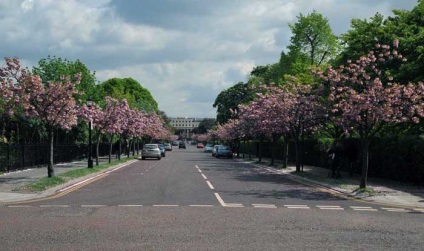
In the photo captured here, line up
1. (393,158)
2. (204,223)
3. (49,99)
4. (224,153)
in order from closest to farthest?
(204,223) < (49,99) < (393,158) < (224,153)

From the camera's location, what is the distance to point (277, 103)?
2956cm

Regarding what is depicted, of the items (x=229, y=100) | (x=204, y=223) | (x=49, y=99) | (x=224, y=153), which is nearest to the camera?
(x=204, y=223)

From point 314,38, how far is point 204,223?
53.1m

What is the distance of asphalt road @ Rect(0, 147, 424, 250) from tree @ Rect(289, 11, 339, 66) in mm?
46035

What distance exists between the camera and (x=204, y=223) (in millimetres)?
10359

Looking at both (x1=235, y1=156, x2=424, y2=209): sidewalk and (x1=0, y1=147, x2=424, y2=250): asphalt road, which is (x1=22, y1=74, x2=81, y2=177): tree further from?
(x1=235, y1=156, x2=424, y2=209): sidewalk

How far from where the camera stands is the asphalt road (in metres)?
8.23

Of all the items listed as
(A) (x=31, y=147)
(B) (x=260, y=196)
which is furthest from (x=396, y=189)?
(A) (x=31, y=147)

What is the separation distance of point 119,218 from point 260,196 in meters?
6.36

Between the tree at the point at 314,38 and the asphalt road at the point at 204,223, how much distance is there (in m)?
46.0

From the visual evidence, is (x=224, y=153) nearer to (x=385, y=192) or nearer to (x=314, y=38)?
(x=314, y=38)

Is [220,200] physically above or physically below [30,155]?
below

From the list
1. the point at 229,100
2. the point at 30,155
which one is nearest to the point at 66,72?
the point at 30,155

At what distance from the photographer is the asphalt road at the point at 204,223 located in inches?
324
